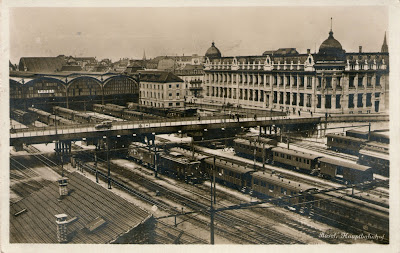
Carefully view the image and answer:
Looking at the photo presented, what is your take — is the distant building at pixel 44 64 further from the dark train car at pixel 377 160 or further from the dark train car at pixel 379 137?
the dark train car at pixel 377 160

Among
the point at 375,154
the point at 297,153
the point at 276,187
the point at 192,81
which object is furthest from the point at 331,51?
the point at 192,81

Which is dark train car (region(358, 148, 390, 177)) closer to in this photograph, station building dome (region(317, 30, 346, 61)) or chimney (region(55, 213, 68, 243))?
station building dome (region(317, 30, 346, 61))

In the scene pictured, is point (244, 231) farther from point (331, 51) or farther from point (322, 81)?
point (331, 51)

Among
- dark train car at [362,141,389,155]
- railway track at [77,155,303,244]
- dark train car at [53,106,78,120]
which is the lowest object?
railway track at [77,155,303,244]

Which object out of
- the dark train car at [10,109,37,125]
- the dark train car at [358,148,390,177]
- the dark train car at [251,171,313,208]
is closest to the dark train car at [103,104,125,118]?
the dark train car at [10,109,37,125]

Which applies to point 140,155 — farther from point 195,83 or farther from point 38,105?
point 195,83

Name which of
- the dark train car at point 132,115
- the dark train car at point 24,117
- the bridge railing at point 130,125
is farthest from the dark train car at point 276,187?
the dark train car at point 24,117
